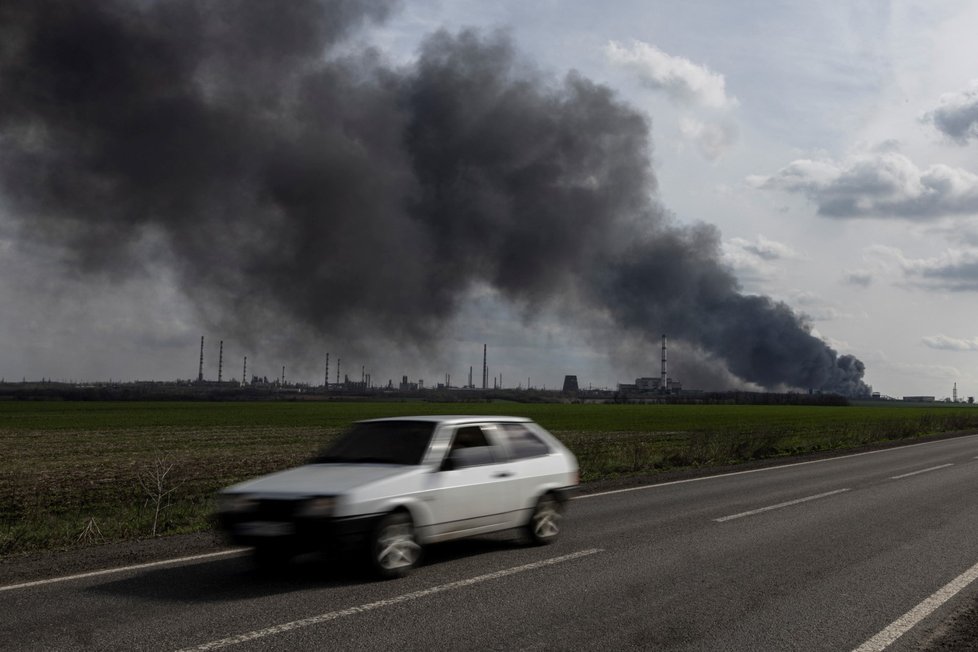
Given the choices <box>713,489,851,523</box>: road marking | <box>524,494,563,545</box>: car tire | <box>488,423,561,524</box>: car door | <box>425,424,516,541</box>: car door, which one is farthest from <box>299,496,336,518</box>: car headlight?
<box>713,489,851,523</box>: road marking

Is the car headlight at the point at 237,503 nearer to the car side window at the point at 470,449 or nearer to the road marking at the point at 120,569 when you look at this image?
the road marking at the point at 120,569

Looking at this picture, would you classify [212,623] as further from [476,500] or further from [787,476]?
[787,476]

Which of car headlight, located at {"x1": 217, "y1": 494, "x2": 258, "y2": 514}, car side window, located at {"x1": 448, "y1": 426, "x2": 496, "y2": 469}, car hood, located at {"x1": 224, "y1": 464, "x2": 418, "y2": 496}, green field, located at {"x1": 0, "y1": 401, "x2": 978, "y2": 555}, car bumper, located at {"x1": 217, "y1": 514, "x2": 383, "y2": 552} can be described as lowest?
green field, located at {"x1": 0, "y1": 401, "x2": 978, "y2": 555}

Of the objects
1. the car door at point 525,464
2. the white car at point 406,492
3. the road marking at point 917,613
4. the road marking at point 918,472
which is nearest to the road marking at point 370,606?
the white car at point 406,492

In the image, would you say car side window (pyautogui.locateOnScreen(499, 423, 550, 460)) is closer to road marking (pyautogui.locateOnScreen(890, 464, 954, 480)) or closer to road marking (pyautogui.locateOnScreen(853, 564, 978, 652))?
road marking (pyautogui.locateOnScreen(853, 564, 978, 652))

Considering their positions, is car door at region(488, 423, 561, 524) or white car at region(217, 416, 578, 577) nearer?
white car at region(217, 416, 578, 577)

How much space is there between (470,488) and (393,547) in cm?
117

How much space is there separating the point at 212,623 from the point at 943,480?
16.0 metres

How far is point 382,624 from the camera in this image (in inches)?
241

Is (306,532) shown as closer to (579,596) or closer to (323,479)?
(323,479)

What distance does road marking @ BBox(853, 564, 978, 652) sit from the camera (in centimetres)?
566

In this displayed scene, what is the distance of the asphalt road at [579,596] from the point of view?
577 centimetres

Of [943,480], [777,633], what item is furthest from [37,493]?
[943,480]

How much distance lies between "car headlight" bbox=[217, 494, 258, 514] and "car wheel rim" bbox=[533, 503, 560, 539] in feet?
10.7
